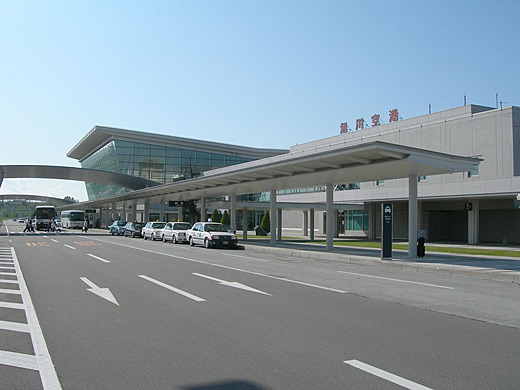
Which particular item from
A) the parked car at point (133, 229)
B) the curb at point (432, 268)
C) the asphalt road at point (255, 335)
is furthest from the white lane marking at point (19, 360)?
the parked car at point (133, 229)

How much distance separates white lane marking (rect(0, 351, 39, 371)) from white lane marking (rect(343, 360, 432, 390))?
3807mm

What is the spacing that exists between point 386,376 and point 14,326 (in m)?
5.99

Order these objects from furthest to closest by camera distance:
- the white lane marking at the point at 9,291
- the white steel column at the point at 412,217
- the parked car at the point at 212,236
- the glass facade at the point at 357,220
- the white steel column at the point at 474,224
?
1. the glass facade at the point at 357,220
2. the white steel column at the point at 474,224
3. the parked car at the point at 212,236
4. the white steel column at the point at 412,217
5. the white lane marking at the point at 9,291

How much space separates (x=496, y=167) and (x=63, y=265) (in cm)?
3384

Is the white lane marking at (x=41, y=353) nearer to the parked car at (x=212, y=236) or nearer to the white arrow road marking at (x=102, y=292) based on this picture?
the white arrow road marking at (x=102, y=292)

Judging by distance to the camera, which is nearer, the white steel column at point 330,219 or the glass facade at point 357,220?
the white steel column at point 330,219

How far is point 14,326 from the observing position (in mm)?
7820

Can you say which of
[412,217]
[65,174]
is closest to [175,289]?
[412,217]

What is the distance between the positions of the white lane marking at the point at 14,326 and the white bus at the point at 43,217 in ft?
193

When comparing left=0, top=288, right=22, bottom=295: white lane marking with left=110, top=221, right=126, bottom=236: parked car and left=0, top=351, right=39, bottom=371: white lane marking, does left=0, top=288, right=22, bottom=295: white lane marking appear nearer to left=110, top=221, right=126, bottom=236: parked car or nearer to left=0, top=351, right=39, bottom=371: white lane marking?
left=0, top=351, right=39, bottom=371: white lane marking

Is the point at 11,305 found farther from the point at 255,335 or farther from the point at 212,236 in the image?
the point at 212,236

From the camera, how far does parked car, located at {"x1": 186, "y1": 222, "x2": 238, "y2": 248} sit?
102ft

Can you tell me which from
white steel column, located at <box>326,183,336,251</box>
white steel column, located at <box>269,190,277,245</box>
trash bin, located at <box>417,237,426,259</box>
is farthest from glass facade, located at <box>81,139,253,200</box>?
trash bin, located at <box>417,237,426,259</box>

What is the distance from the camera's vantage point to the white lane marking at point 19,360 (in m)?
5.76
